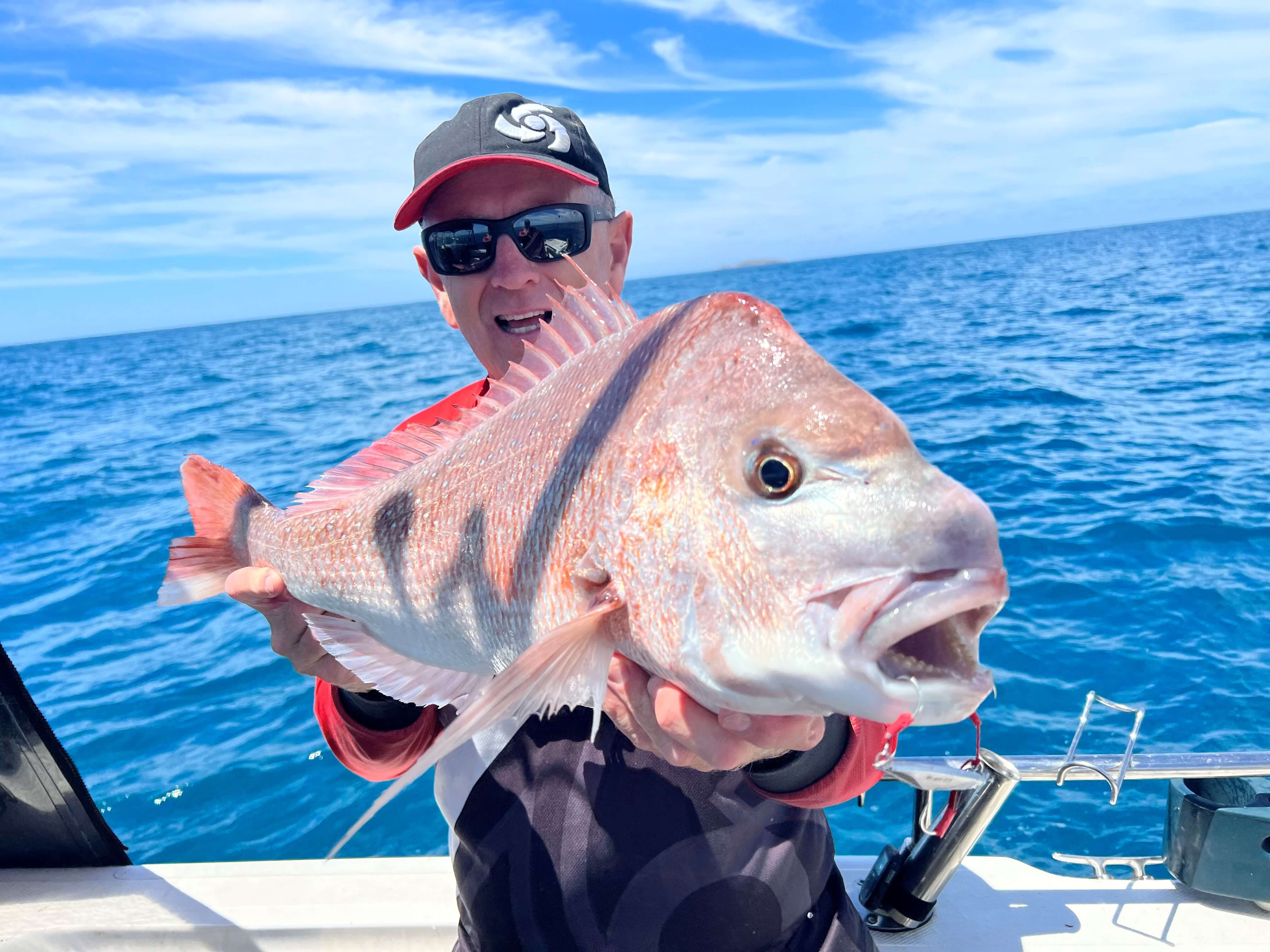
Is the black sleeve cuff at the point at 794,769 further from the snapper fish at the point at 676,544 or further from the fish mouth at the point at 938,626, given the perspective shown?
the fish mouth at the point at 938,626

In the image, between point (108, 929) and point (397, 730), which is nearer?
point (397, 730)

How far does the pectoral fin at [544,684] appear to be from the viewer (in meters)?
1.03

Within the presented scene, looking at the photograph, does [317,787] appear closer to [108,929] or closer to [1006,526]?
[108,929]

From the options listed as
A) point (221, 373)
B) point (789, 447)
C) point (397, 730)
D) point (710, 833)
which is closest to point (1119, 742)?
point (710, 833)

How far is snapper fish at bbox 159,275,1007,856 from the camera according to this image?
103 centimetres

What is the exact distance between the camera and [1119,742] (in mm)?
5324

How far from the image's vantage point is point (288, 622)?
2072 millimetres

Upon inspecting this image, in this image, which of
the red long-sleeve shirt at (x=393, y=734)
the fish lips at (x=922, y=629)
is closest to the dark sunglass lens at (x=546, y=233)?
the red long-sleeve shirt at (x=393, y=734)

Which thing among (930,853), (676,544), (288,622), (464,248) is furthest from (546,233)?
(930,853)

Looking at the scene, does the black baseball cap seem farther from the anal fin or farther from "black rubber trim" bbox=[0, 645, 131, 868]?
"black rubber trim" bbox=[0, 645, 131, 868]

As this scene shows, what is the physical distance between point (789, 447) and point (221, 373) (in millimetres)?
41666

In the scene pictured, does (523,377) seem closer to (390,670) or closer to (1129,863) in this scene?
(390,670)

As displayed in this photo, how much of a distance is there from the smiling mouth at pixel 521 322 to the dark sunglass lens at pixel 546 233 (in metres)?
0.19

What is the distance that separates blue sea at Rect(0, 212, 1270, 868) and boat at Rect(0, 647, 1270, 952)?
7.30 feet
